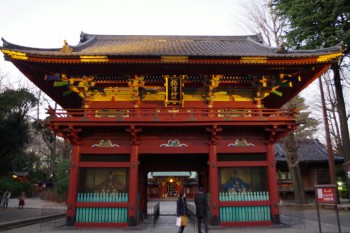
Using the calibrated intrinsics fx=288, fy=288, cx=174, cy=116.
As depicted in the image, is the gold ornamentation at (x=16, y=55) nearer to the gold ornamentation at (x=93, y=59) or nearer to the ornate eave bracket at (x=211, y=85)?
the gold ornamentation at (x=93, y=59)

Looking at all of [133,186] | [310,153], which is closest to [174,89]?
[133,186]

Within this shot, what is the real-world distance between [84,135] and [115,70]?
3683 millimetres

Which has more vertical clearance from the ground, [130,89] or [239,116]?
[130,89]

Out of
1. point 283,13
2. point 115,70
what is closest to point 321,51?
point 115,70

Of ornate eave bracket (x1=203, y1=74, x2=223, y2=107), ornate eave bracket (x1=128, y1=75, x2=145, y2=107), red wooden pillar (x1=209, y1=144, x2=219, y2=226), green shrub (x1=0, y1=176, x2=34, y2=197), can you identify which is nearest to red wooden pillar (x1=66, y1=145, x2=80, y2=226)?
ornate eave bracket (x1=128, y1=75, x2=145, y2=107)

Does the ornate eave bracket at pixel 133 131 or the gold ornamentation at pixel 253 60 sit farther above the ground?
the gold ornamentation at pixel 253 60

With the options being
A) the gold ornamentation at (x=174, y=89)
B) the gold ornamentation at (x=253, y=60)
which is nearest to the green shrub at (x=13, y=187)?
the gold ornamentation at (x=174, y=89)

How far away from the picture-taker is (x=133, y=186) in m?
14.0

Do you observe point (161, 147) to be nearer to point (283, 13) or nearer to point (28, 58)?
point (28, 58)

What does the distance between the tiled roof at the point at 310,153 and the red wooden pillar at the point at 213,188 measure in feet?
68.9

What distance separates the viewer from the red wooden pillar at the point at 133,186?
44.8 ft

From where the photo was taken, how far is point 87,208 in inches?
545

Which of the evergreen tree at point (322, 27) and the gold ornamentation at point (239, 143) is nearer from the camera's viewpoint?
the gold ornamentation at point (239, 143)

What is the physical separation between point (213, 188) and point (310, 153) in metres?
25.7
